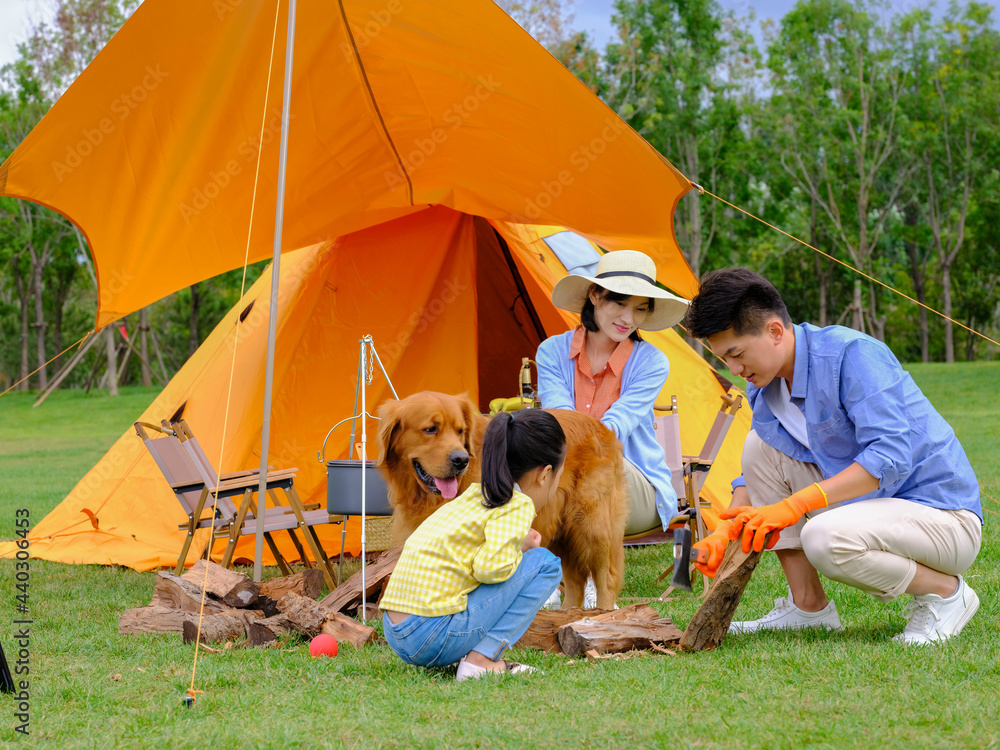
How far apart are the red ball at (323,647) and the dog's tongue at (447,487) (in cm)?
85

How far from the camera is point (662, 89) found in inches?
851

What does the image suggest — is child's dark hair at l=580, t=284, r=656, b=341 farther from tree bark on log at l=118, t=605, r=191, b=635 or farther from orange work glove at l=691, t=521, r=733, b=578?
tree bark on log at l=118, t=605, r=191, b=635

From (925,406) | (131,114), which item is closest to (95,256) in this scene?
(131,114)

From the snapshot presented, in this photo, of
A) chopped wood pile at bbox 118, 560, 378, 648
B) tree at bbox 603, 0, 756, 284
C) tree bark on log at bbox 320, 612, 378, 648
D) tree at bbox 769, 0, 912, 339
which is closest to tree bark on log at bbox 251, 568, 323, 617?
chopped wood pile at bbox 118, 560, 378, 648

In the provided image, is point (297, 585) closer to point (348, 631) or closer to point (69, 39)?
point (348, 631)

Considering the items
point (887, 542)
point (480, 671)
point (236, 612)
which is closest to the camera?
point (480, 671)

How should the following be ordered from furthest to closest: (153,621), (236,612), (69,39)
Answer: (69,39) < (153,621) < (236,612)

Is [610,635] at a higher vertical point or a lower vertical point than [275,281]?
lower

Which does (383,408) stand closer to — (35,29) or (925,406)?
(925,406)

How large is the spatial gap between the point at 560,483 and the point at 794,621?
3.12ft

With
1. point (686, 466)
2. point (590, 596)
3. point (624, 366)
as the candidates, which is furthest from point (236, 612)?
point (686, 466)

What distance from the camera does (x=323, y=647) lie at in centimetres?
314

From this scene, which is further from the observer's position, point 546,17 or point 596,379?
point 546,17

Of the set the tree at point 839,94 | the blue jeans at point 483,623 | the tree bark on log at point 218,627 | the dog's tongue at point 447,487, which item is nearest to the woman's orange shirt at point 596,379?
the dog's tongue at point 447,487
